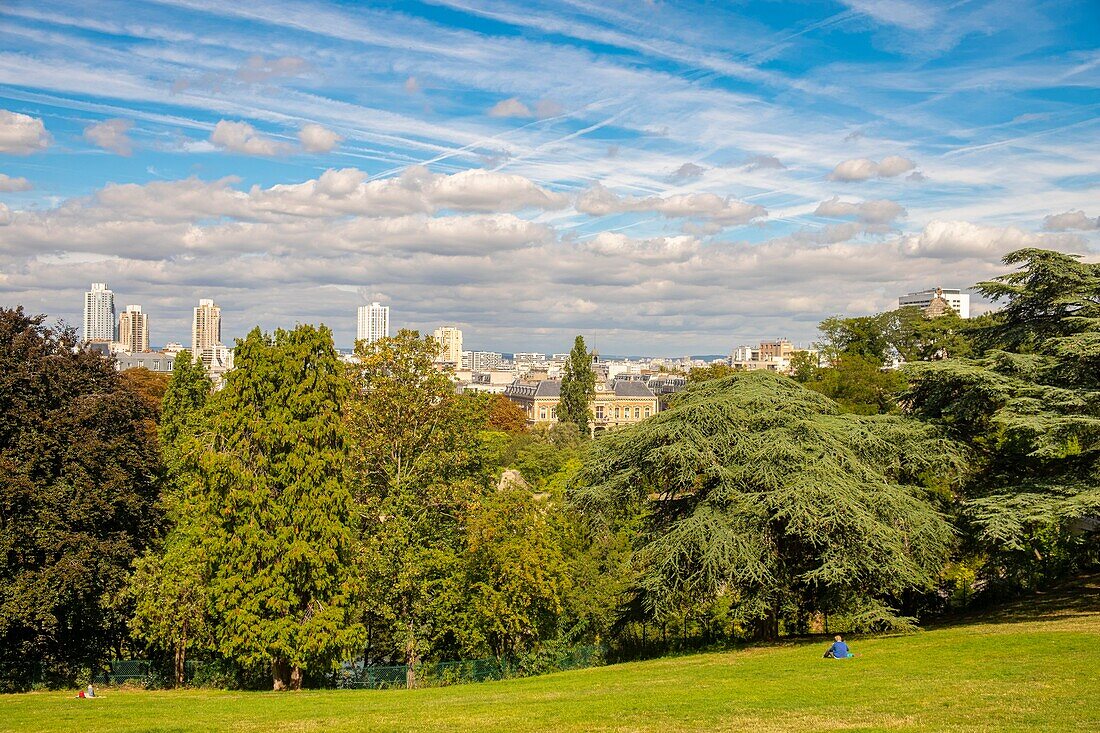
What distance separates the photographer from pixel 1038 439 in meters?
22.9

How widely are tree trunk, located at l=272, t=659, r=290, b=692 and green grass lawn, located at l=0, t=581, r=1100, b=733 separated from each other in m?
2.06

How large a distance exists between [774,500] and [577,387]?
218 ft

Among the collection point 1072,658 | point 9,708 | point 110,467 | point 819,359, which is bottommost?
point 9,708

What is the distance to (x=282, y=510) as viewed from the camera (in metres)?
23.8

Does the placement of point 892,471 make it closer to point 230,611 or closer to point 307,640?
point 307,640

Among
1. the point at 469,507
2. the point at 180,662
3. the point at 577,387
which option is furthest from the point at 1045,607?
the point at 577,387

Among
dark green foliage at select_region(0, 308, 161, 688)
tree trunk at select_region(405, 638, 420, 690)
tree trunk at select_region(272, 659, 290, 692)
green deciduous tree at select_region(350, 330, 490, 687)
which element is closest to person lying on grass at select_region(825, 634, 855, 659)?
green deciduous tree at select_region(350, 330, 490, 687)

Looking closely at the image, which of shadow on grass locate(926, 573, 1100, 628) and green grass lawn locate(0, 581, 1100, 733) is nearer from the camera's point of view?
green grass lawn locate(0, 581, 1100, 733)

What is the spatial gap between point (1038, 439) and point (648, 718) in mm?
14021

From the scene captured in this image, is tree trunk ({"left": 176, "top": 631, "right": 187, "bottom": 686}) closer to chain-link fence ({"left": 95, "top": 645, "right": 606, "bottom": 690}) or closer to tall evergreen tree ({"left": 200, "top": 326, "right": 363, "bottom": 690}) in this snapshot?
chain-link fence ({"left": 95, "top": 645, "right": 606, "bottom": 690})

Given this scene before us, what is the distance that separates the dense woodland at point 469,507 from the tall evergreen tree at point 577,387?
185 feet

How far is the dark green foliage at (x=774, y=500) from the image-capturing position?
76.6 feet

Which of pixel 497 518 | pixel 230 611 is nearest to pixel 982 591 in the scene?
pixel 497 518

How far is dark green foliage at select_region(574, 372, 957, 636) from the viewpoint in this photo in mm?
23359
